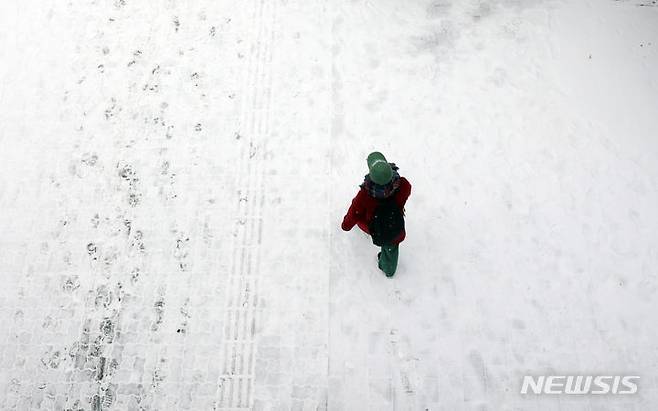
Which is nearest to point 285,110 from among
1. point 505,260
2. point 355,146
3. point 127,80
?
point 355,146

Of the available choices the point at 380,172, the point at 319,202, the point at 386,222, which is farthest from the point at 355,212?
the point at 319,202

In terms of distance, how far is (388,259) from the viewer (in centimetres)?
504

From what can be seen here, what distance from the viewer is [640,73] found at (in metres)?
6.39

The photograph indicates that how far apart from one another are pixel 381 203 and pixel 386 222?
0.65 ft

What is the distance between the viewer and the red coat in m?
4.33

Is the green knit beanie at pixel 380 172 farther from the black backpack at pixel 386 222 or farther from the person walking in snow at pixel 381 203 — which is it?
the black backpack at pixel 386 222

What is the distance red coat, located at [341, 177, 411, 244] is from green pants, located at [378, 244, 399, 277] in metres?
0.27

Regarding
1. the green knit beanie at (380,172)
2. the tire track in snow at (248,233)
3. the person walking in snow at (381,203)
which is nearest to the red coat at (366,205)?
the person walking in snow at (381,203)

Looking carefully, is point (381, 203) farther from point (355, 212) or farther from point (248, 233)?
point (248, 233)

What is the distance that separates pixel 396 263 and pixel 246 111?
8.54 ft

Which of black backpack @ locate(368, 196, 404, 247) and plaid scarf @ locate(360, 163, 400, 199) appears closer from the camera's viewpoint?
plaid scarf @ locate(360, 163, 400, 199)

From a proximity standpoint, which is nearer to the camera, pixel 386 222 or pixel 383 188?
pixel 383 188

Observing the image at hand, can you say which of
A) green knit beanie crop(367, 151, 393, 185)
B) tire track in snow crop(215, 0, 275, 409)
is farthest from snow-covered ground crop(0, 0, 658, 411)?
green knit beanie crop(367, 151, 393, 185)

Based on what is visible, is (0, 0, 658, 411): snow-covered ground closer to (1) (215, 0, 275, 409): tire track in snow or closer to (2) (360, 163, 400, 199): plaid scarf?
(1) (215, 0, 275, 409): tire track in snow
